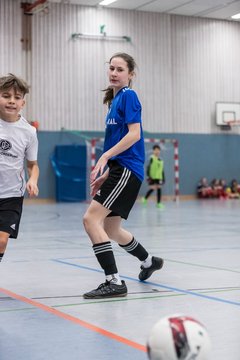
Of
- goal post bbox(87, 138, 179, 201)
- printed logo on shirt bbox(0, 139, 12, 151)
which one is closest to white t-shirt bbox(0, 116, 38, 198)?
printed logo on shirt bbox(0, 139, 12, 151)

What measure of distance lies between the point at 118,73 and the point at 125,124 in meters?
0.44

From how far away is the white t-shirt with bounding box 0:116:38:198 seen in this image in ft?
16.2

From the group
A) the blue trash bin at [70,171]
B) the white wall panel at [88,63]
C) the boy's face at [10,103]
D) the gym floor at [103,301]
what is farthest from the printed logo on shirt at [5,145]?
the white wall panel at [88,63]

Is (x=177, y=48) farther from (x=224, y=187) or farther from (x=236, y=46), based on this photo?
(x=224, y=187)

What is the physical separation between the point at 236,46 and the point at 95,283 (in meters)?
24.7

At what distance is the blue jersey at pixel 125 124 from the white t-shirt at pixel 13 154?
696 millimetres

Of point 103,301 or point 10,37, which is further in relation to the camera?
point 10,37

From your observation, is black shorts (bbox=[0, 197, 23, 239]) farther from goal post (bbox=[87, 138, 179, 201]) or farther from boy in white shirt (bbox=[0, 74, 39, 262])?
goal post (bbox=[87, 138, 179, 201])

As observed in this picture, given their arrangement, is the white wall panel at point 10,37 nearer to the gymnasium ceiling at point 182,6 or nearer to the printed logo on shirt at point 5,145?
the gymnasium ceiling at point 182,6

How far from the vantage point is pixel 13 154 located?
16.3 feet

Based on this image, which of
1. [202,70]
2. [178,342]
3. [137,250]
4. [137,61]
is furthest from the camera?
[202,70]

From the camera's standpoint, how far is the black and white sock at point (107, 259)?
5168 millimetres

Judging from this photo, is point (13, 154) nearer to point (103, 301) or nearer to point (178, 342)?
point (103, 301)

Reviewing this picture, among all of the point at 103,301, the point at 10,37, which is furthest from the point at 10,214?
the point at 10,37
